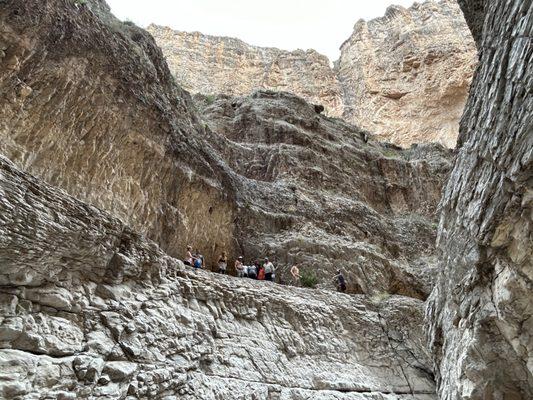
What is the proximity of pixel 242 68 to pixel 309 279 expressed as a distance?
3913 cm

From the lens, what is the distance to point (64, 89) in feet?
37.0

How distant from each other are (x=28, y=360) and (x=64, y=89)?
7169 mm

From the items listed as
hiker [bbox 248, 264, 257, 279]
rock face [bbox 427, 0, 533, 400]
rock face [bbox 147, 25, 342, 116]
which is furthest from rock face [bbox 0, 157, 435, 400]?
rock face [bbox 147, 25, 342, 116]

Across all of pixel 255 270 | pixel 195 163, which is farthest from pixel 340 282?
pixel 195 163

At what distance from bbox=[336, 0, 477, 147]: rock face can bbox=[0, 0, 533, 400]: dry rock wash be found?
91.4 feet

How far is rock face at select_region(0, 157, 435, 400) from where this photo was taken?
6957 mm

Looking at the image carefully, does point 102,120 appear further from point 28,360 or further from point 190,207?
point 28,360

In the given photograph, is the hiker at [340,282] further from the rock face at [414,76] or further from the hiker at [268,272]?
the rock face at [414,76]

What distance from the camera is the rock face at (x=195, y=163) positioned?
10.9 m

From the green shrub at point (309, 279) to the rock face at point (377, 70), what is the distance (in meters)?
29.6

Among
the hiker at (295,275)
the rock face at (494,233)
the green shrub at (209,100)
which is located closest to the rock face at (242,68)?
the green shrub at (209,100)

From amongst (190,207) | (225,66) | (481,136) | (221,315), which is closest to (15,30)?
(190,207)

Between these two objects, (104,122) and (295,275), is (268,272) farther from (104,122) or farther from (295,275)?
(104,122)

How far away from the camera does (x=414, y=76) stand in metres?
44.7
